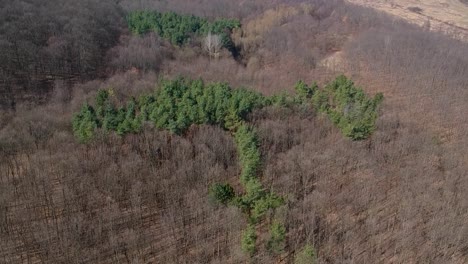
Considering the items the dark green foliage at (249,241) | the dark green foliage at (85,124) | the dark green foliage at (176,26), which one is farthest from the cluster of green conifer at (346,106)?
the dark green foliage at (176,26)

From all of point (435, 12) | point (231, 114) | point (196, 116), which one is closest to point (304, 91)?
point (231, 114)

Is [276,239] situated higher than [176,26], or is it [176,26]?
[176,26]

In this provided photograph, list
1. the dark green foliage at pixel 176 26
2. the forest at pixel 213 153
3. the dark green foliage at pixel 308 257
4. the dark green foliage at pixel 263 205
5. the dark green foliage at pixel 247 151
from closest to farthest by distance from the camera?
the dark green foliage at pixel 308 257 → the forest at pixel 213 153 → the dark green foliage at pixel 263 205 → the dark green foliage at pixel 247 151 → the dark green foliage at pixel 176 26

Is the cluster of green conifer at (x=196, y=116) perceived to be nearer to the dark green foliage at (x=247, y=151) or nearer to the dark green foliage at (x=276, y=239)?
the dark green foliage at (x=247, y=151)

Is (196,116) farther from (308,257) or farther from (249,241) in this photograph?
(308,257)

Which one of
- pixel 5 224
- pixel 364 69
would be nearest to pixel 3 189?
pixel 5 224

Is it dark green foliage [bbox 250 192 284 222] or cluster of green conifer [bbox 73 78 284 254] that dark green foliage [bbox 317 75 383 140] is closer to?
cluster of green conifer [bbox 73 78 284 254]
